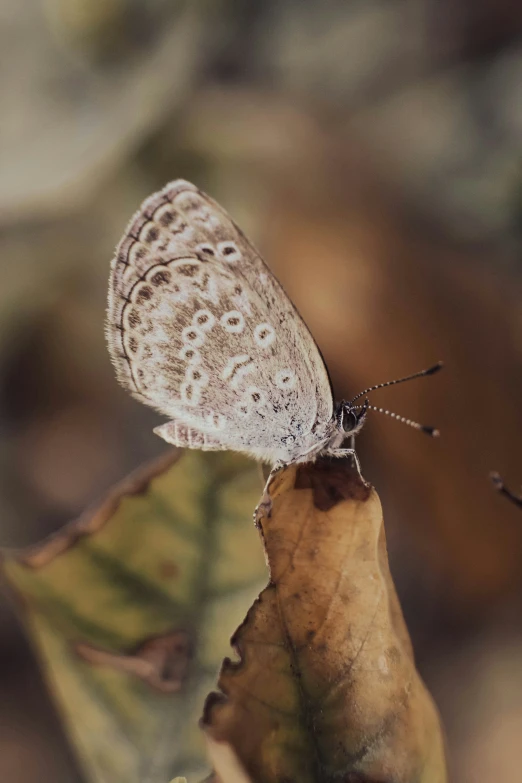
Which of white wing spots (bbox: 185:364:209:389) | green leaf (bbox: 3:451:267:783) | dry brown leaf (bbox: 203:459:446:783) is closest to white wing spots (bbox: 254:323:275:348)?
white wing spots (bbox: 185:364:209:389)

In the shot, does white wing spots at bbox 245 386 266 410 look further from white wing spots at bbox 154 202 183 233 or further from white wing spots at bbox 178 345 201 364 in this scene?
white wing spots at bbox 154 202 183 233

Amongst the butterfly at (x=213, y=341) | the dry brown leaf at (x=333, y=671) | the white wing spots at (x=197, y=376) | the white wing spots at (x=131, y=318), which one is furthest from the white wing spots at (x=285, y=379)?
the dry brown leaf at (x=333, y=671)

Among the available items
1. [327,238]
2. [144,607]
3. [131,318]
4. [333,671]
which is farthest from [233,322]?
[327,238]

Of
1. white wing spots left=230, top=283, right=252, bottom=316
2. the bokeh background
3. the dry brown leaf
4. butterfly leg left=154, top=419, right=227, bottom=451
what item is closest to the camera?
the dry brown leaf

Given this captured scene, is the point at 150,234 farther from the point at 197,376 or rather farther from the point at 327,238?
the point at 327,238

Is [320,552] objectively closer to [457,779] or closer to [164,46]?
[457,779]
